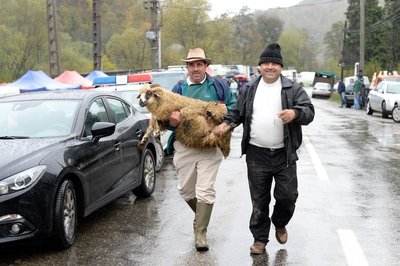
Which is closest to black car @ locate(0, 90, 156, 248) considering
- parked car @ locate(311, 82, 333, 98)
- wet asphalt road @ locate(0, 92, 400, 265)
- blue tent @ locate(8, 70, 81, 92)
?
wet asphalt road @ locate(0, 92, 400, 265)

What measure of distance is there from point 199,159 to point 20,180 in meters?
1.65

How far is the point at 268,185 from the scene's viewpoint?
5.11 m

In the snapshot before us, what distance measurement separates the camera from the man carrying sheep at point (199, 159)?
5203mm

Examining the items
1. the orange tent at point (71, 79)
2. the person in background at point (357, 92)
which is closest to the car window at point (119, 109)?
the orange tent at point (71, 79)

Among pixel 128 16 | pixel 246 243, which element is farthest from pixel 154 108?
pixel 128 16

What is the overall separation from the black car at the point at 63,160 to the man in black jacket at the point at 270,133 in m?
1.52

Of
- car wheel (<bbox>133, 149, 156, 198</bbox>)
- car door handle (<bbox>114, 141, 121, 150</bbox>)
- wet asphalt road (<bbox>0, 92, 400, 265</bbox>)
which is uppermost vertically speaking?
car door handle (<bbox>114, 141, 121, 150</bbox>)

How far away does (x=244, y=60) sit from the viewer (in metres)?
98.5

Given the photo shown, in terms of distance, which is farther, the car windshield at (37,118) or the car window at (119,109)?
the car window at (119,109)

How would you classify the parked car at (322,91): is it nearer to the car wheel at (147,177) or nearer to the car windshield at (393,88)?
the car windshield at (393,88)

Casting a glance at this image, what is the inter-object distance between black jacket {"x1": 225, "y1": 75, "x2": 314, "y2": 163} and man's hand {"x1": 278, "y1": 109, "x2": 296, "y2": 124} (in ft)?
0.27

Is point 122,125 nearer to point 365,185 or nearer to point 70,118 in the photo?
point 70,118

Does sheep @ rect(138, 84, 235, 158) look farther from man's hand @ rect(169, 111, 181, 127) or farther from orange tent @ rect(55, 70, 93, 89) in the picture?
orange tent @ rect(55, 70, 93, 89)

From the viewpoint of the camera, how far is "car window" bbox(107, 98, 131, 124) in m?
7.13
